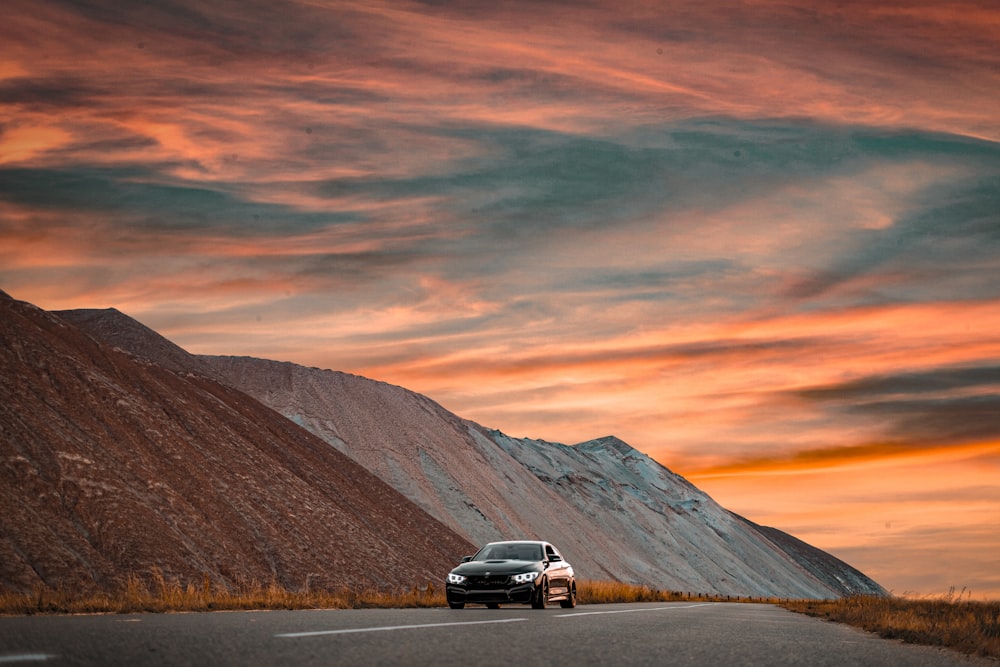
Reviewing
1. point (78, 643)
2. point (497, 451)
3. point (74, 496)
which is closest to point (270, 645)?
point (78, 643)

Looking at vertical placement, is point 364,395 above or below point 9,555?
above

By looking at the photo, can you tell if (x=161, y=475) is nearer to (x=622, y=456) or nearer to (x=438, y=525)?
(x=438, y=525)

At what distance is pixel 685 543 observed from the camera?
406 ft

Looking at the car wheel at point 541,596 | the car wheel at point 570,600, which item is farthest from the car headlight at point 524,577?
the car wheel at point 570,600

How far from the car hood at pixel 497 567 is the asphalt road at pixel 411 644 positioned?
7006 millimetres

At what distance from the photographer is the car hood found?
74.7 feet

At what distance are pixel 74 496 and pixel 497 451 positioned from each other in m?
67.5

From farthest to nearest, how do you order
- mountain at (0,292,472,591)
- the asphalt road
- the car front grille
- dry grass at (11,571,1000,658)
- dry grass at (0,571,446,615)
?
mountain at (0,292,472,591) < the car front grille < dry grass at (0,571,446,615) < dry grass at (11,571,1000,658) < the asphalt road

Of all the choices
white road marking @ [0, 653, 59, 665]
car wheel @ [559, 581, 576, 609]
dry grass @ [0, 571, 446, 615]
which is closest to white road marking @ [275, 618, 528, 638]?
white road marking @ [0, 653, 59, 665]

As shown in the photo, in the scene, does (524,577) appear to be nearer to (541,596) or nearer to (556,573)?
(541,596)

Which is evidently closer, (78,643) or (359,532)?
(78,643)

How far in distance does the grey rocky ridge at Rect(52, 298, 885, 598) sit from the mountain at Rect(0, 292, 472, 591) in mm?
13905

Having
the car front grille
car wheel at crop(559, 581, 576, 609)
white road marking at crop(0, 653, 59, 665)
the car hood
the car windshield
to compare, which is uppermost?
white road marking at crop(0, 653, 59, 665)

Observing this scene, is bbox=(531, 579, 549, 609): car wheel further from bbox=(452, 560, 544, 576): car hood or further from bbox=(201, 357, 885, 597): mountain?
bbox=(201, 357, 885, 597): mountain
